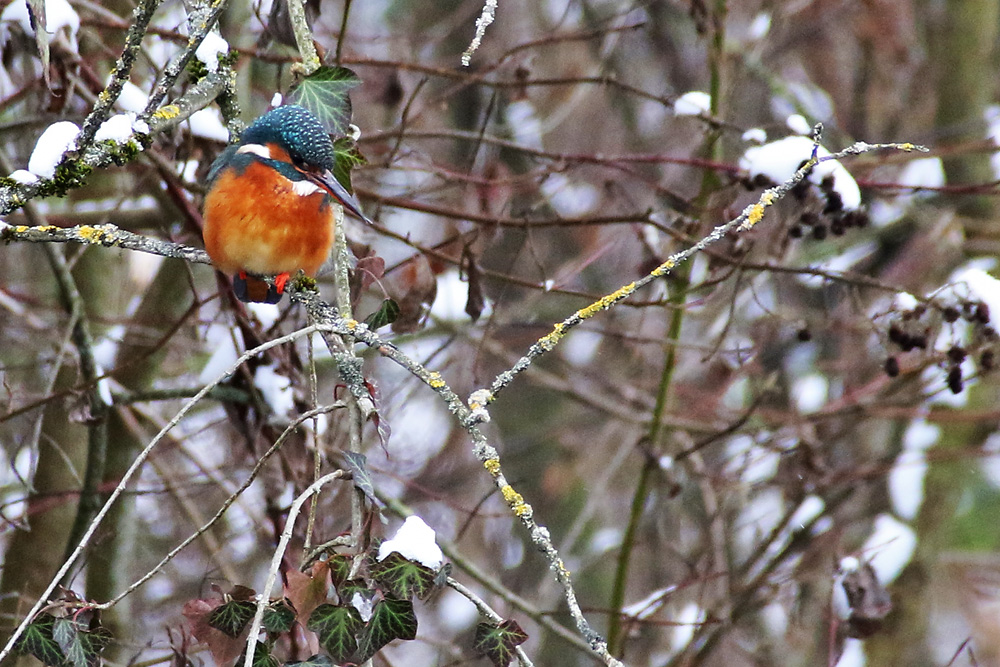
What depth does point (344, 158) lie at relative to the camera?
2223mm

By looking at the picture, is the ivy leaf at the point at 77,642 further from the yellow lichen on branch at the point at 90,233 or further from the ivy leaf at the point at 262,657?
the yellow lichen on branch at the point at 90,233

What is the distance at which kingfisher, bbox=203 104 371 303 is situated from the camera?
2.16 m

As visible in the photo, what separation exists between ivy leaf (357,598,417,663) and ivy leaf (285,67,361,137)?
44.4 inches

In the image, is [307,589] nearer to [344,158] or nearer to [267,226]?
[267,226]

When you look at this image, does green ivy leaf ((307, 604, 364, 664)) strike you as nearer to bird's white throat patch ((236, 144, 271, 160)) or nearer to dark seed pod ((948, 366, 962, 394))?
bird's white throat patch ((236, 144, 271, 160))

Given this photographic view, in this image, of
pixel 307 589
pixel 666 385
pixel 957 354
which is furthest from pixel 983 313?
pixel 307 589

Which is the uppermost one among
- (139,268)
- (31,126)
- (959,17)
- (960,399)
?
(959,17)

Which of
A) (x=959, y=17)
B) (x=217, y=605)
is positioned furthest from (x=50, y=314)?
(x=959, y=17)

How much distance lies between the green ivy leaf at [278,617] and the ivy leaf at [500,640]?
0.30 metres

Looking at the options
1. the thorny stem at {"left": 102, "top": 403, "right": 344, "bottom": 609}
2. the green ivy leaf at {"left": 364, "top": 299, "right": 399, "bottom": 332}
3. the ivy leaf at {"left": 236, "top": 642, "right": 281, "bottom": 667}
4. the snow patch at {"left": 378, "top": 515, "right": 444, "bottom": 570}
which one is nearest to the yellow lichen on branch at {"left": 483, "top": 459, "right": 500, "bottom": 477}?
the snow patch at {"left": 378, "top": 515, "right": 444, "bottom": 570}

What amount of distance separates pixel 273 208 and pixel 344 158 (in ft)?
0.65

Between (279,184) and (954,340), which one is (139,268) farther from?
(954,340)

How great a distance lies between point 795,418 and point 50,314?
3257 millimetres

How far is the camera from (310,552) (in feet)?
5.61
